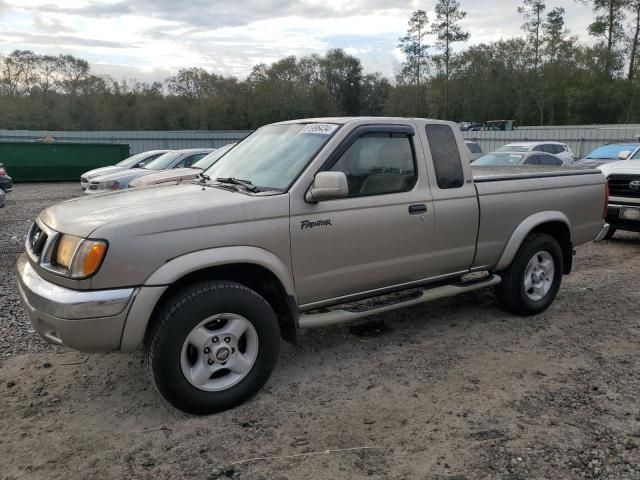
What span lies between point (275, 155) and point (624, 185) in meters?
6.82

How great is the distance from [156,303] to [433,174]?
8.10 feet

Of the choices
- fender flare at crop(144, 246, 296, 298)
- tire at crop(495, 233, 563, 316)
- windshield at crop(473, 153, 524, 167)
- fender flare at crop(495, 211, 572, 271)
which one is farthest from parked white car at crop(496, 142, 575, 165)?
fender flare at crop(144, 246, 296, 298)

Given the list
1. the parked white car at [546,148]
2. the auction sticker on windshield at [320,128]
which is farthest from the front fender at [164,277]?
the parked white car at [546,148]

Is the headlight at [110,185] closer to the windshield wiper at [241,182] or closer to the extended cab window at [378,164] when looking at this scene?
the windshield wiper at [241,182]

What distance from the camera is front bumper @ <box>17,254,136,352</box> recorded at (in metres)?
2.99

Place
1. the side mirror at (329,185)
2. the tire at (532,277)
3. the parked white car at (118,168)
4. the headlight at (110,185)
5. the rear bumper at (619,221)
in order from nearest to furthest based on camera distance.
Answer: the side mirror at (329,185) → the tire at (532,277) → the rear bumper at (619,221) → the headlight at (110,185) → the parked white car at (118,168)

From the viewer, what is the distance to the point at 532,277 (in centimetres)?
524

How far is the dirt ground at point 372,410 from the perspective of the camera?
293cm

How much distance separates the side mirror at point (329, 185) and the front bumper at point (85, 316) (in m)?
1.35

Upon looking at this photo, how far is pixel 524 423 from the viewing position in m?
3.31

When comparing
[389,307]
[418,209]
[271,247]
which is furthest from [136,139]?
[271,247]

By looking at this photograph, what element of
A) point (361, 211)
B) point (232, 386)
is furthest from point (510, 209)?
point (232, 386)

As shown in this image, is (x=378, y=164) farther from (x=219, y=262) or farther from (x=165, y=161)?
(x=165, y=161)

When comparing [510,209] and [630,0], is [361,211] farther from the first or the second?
[630,0]
